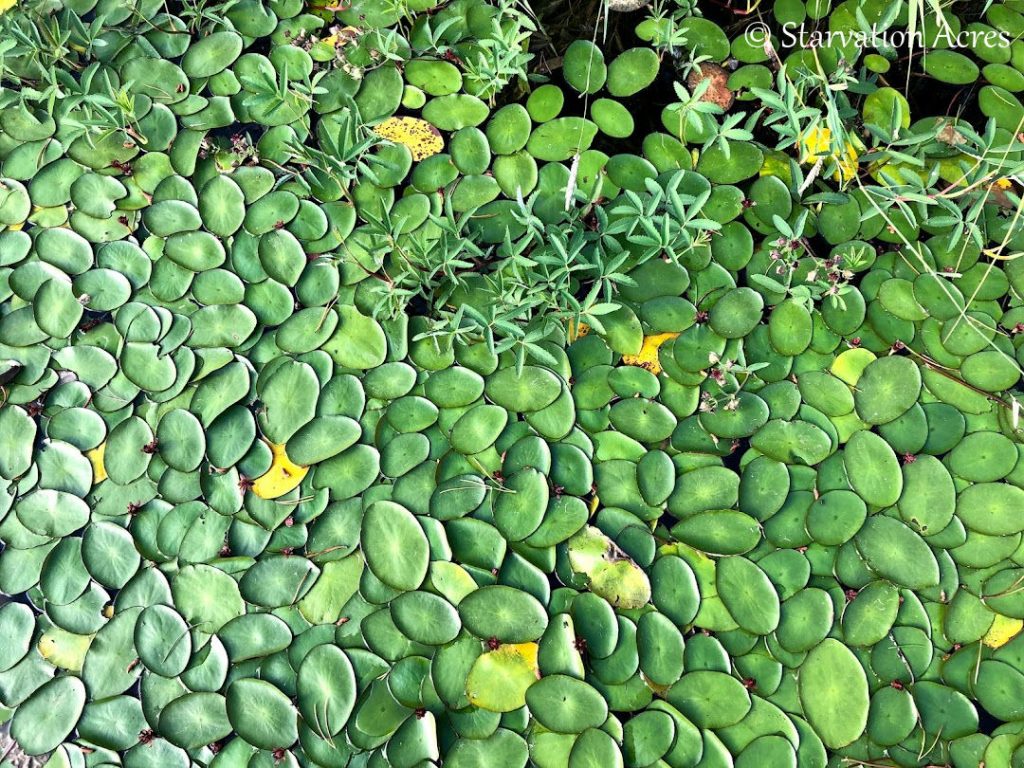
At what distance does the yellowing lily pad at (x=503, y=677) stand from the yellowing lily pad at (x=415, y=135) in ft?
4.75

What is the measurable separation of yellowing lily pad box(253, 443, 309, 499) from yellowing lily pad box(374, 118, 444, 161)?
3.26 feet

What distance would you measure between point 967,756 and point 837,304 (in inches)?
44.0

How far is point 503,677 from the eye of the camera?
69.4 inches

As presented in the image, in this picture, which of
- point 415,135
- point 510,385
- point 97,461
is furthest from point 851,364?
point 97,461

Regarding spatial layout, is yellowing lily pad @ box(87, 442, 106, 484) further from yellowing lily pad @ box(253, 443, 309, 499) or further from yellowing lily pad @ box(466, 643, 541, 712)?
yellowing lily pad @ box(466, 643, 541, 712)

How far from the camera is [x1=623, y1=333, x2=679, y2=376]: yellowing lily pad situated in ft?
6.73

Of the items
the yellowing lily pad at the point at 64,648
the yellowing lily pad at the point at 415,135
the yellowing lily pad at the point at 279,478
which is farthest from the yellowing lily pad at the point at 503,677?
the yellowing lily pad at the point at 415,135

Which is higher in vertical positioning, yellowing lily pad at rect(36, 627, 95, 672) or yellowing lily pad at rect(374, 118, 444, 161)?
yellowing lily pad at rect(374, 118, 444, 161)

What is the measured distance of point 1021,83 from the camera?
225cm

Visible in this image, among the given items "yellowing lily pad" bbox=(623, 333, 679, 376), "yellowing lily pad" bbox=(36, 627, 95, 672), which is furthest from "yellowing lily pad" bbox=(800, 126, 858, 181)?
"yellowing lily pad" bbox=(36, 627, 95, 672)

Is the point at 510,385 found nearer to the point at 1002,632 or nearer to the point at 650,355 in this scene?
the point at 650,355

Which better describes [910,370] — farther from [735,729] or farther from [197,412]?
[197,412]

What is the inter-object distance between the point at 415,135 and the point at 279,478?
1111 millimetres

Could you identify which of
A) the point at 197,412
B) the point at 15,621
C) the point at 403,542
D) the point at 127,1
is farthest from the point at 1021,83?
the point at 15,621
